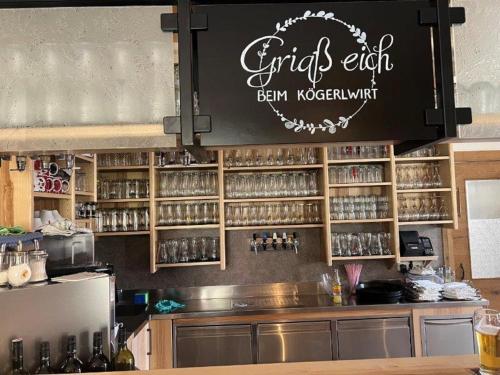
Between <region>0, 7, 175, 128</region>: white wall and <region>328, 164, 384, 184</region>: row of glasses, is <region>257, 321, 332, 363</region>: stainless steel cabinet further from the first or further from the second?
<region>0, 7, 175, 128</region>: white wall

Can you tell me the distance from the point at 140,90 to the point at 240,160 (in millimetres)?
2922

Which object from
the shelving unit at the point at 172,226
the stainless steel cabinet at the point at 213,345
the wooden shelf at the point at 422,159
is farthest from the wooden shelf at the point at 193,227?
the wooden shelf at the point at 422,159

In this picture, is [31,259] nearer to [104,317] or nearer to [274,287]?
[104,317]

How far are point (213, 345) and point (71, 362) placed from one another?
2068 millimetres

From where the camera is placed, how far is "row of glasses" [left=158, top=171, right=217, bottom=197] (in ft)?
13.7

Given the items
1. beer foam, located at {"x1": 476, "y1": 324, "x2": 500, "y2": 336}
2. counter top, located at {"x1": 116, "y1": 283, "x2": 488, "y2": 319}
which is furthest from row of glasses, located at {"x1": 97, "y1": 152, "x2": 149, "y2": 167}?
beer foam, located at {"x1": 476, "y1": 324, "x2": 500, "y2": 336}

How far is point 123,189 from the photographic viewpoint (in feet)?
13.8

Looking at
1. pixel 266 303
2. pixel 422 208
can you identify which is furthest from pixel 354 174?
pixel 266 303

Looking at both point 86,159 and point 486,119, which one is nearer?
point 486,119

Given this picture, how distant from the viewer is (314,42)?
1.22 meters

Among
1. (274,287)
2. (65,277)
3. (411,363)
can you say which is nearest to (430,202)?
(274,287)

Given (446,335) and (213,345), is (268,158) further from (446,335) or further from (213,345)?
(446,335)

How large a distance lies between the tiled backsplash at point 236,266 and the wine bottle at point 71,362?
2670mm

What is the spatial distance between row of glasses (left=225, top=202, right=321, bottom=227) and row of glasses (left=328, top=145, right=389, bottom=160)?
0.55 meters
